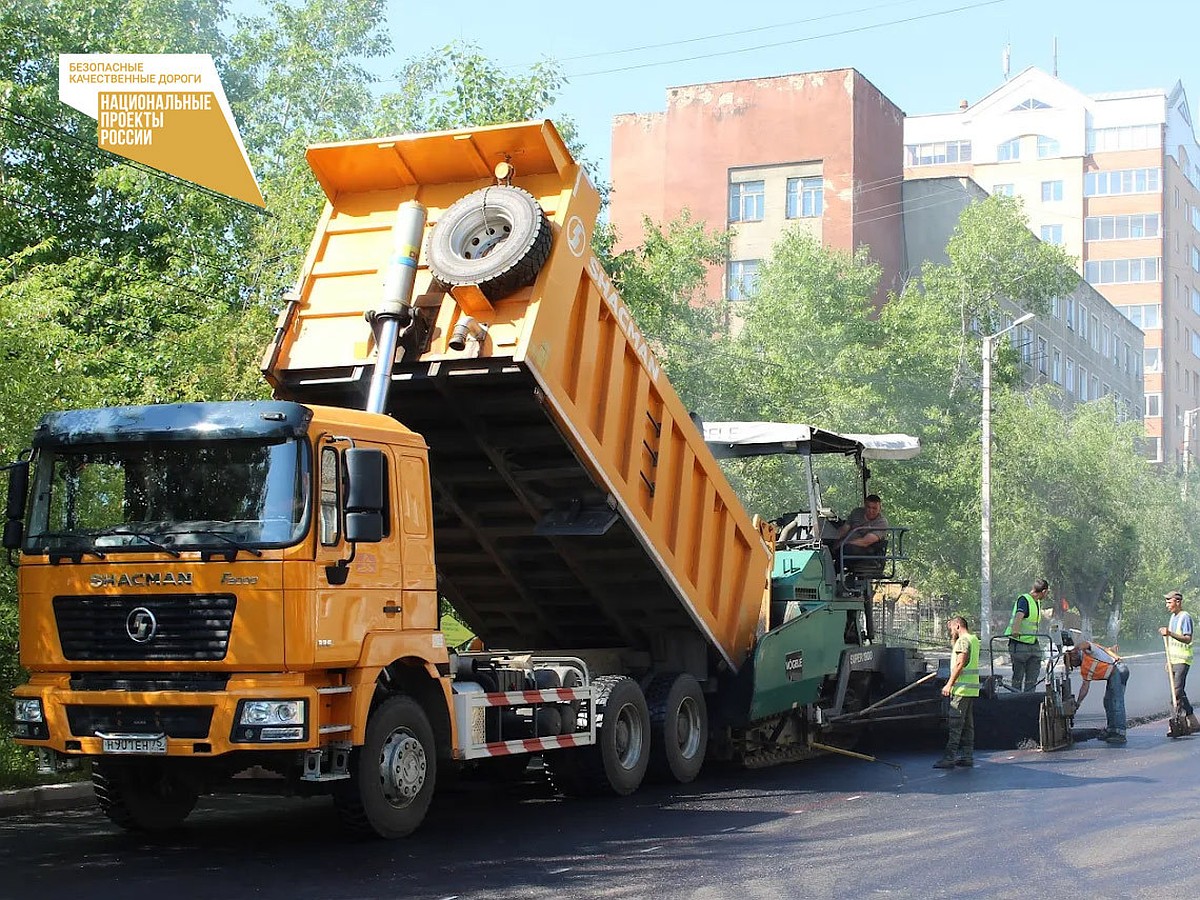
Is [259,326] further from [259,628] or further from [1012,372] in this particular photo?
[1012,372]

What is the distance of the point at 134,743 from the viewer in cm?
842

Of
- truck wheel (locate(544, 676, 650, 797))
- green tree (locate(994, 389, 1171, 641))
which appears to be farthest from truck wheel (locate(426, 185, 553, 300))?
green tree (locate(994, 389, 1171, 641))

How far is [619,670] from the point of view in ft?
41.4

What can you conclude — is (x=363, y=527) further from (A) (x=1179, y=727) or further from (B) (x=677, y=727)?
(A) (x=1179, y=727)

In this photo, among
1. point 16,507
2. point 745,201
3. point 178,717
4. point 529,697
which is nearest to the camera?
point 178,717

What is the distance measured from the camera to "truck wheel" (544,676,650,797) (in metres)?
11.4

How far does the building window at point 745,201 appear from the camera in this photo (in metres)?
53.1

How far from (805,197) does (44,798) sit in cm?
4417

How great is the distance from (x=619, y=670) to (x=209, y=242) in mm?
11065

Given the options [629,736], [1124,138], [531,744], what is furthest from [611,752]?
[1124,138]

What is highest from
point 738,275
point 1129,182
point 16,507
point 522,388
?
point 1129,182

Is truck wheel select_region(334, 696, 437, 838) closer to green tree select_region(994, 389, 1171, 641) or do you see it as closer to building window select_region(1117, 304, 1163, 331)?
green tree select_region(994, 389, 1171, 641)

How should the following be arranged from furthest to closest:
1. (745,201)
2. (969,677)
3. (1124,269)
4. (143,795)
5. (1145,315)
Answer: (1145,315) → (1124,269) → (745,201) → (969,677) → (143,795)

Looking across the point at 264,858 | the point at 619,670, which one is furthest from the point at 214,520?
the point at 619,670
